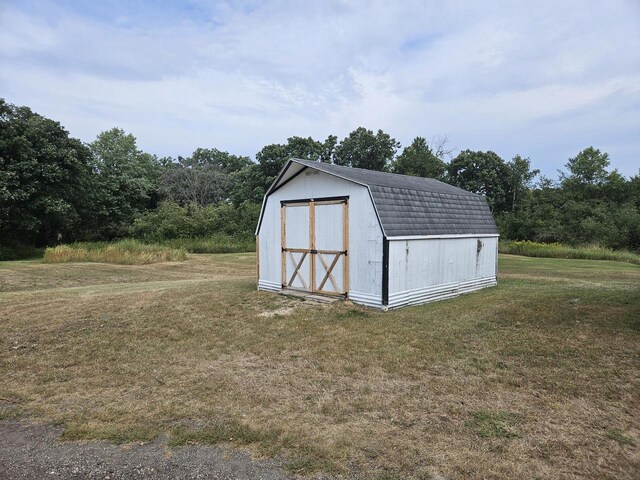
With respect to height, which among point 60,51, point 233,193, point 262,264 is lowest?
point 262,264

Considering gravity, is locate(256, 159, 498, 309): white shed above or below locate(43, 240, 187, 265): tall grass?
above

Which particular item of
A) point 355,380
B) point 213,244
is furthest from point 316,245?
point 213,244

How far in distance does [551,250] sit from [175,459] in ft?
85.1

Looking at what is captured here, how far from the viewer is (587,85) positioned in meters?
14.2

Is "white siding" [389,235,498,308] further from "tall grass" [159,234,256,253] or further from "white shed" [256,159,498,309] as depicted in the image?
"tall grass" [159,234,256,253]

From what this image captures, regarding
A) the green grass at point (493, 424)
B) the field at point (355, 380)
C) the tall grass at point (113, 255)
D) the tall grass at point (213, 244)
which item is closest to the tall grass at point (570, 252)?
the field at point (355, 380)

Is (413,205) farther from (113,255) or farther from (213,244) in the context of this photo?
(213,244)

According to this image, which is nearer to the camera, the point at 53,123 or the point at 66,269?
the point at 66,269

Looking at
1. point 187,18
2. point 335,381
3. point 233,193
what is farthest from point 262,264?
point 233,193

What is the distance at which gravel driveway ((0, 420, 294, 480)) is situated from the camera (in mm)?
2973

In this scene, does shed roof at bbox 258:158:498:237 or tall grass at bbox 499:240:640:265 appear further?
tall grass at bbox 499:240:640:265

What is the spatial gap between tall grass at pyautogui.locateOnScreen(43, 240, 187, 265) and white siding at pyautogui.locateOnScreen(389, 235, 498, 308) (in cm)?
1456

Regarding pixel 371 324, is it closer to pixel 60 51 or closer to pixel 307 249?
pixel 307 249

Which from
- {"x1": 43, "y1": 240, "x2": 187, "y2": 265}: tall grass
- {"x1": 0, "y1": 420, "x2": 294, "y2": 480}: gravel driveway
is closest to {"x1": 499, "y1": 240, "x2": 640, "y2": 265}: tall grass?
{"x1": 43, "y1": 240, "x2": 187, "y2": 265}: tall grass
